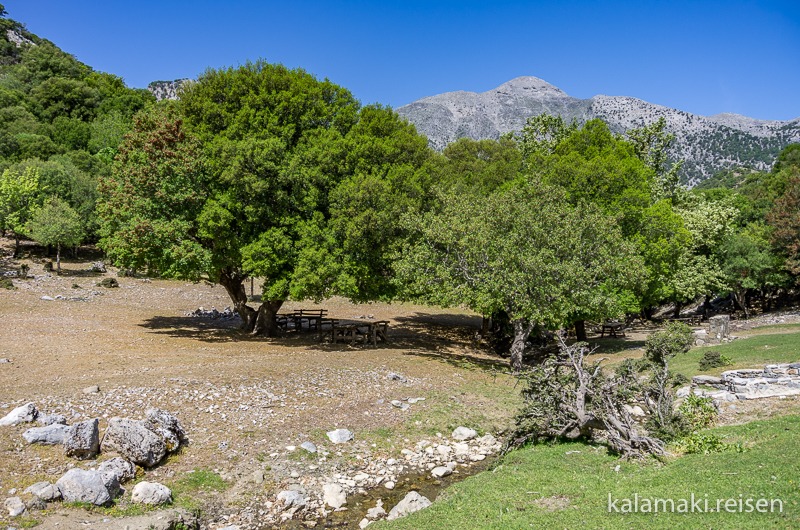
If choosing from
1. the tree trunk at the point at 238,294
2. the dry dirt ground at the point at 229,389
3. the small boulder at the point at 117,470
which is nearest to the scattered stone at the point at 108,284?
the dry dirt ground at the point at 229,389

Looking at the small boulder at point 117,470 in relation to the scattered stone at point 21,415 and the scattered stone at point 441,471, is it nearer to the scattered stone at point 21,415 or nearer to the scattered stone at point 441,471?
the scattered stone at point 21,415

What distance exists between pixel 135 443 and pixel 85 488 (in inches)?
69.9

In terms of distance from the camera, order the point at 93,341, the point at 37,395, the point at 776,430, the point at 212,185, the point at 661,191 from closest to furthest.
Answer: the point at 776,430 < the point at 37,395 < the point at 93,341 < the point at 212,185 < the point at 661,191

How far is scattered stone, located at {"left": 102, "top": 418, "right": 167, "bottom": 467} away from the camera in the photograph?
1217cm

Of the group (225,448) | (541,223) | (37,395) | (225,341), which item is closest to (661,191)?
(541,223)

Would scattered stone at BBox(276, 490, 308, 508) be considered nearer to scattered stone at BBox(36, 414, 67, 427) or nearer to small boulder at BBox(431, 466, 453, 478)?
small boulder at BBox(431, 466, 453, 478)

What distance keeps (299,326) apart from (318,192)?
10.2 meters

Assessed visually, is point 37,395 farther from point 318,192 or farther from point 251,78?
point 251,78

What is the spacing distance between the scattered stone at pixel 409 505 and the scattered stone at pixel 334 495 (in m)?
1.38

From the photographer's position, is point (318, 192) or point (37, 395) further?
point (318, 192)

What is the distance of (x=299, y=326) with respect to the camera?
31.6 m

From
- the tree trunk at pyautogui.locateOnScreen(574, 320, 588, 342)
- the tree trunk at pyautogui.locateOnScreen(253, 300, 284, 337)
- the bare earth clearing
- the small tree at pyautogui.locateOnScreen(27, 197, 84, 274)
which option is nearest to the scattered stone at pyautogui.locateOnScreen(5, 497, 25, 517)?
the bare earth clearing

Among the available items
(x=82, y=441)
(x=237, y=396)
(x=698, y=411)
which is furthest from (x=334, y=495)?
(x=698, y=411)

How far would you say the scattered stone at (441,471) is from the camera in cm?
1368
